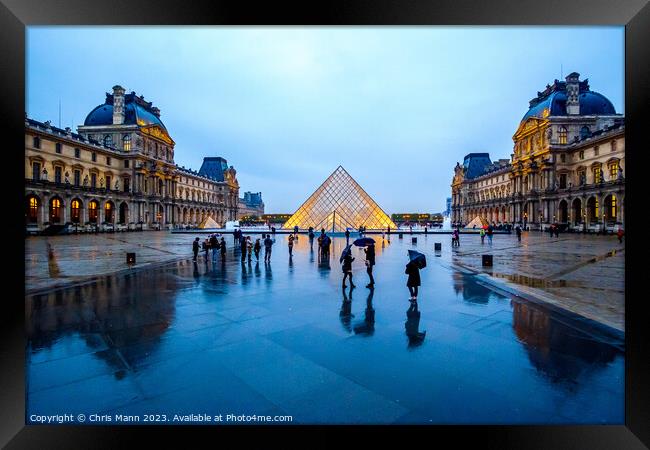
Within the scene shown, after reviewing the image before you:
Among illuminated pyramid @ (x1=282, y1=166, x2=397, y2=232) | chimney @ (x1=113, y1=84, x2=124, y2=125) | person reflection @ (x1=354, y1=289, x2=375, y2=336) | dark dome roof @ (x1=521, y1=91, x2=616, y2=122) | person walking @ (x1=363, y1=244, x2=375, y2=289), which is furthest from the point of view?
chimney @ (x1=113, y1=84, x2=124, y2=125)

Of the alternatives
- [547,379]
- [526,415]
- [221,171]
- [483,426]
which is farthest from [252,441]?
[221,171]

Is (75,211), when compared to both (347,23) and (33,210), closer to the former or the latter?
(33,210)

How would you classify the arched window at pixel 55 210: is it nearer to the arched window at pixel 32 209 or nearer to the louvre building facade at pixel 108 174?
the louvre building facade at pixel 108 174

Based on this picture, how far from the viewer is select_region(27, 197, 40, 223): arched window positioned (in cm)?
2888

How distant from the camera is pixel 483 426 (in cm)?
231

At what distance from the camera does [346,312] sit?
533cm

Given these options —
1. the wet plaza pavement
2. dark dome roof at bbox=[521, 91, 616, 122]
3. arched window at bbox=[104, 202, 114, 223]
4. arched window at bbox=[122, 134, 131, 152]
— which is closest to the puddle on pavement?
the wet plaza pavement

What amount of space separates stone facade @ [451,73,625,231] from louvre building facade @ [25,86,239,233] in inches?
2253

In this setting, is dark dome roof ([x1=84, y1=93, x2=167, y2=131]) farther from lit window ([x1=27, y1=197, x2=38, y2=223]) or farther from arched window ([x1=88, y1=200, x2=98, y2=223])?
lit window ([x1=27, y1=197, x2=38, y2=223])

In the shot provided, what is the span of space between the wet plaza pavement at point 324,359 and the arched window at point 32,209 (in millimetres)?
32069

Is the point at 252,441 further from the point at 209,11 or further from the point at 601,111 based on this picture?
the point at 601,111

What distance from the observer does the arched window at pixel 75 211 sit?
3389 cm

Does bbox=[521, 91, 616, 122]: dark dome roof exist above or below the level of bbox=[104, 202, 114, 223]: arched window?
above

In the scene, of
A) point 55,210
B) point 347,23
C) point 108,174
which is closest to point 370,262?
point 347,23
